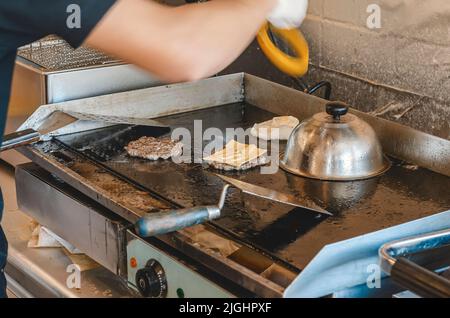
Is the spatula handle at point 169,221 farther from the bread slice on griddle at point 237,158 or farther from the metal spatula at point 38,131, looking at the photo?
the metal spatula at point 38,131

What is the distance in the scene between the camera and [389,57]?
2.32 metres

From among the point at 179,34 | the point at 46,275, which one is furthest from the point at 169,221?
the point at 46,275

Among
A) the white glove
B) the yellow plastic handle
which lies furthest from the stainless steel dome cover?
the yellow plastic handle

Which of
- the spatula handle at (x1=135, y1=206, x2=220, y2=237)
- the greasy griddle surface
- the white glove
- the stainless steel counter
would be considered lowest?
the stainless steel counter

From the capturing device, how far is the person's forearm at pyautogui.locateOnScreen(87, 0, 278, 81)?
54.6 inches

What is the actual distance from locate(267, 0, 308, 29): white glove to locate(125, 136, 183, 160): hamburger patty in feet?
1.52

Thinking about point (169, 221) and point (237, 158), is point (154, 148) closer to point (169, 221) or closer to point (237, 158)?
point (237, 158)

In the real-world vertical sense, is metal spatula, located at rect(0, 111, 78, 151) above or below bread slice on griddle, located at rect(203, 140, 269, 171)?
above

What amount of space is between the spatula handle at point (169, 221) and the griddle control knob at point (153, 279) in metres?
0.16

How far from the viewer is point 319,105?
2266mm

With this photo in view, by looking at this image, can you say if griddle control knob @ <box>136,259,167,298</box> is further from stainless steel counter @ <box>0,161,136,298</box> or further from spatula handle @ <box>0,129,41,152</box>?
spatula handle @ <box>0,129,41,152</box>

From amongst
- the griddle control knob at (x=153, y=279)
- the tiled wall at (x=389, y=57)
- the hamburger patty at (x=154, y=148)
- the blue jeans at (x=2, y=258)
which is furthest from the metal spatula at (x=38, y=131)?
the tiled wall at (x=389, y=57)

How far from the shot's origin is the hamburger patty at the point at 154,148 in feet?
6.67

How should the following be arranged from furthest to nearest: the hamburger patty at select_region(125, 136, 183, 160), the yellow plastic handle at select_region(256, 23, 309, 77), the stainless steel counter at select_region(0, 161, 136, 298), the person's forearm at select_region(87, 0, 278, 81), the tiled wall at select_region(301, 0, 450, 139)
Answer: the yellow plastic handle at select_region(256, 23, 309, 77), the tiled wall at select_region(301, 0, 450, 139), the hamburger patty at select_region(125, 136, 183, 160), the stainless steel counter at select_region(0, 161, 136, 298), the person's forearm at select_region(87, 0, 278, 81)
